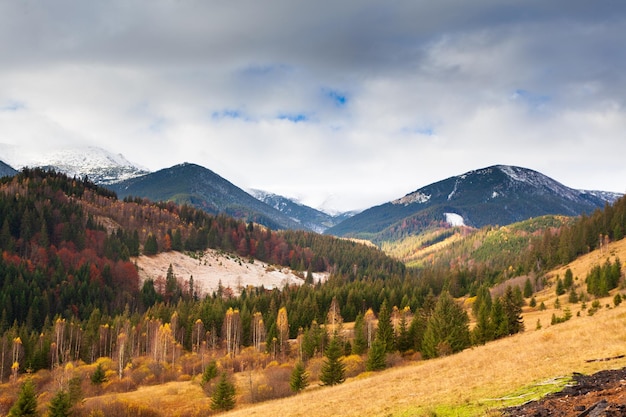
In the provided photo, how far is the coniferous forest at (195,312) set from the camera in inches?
2724

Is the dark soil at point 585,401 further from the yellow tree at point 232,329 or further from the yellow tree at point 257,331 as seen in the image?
the yellow tree at point 232,329

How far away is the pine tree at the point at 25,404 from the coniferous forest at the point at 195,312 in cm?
2011

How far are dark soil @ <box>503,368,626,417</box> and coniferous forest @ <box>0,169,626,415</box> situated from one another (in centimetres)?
3851

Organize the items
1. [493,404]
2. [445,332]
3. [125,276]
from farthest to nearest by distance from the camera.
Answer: [125,276] → [445,332] → [493,404]

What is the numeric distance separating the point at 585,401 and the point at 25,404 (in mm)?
51489

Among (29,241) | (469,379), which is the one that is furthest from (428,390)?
(29,241)

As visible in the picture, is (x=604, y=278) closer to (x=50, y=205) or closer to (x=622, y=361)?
(x=622, y=361)

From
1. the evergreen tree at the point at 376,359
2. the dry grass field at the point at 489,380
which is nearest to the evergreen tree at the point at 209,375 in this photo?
the evergreen tree at the point at 376,359

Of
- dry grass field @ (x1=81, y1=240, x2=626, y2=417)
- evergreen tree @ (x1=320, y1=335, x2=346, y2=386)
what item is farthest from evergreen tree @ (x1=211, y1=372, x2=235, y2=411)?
dry grass field @ (x1=81, y1=240, x2=626, y2=417)

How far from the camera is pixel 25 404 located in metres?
44.6

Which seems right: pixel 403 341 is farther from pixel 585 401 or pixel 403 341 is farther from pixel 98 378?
pixel 585 401

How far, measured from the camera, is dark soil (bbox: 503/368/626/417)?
15684 mm

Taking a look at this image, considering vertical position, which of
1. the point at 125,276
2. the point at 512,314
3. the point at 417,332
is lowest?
the point at 417,332

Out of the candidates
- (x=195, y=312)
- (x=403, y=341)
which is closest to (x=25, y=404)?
(x=403, y=341)
